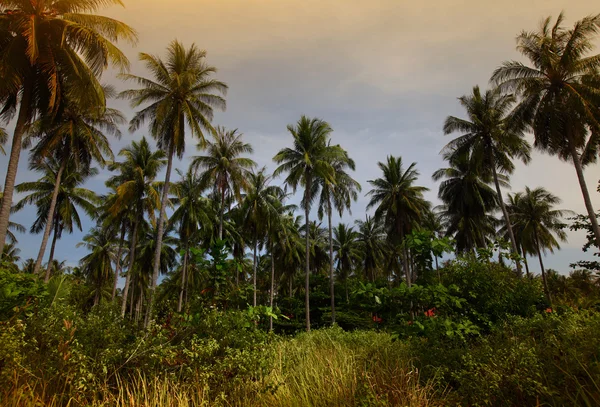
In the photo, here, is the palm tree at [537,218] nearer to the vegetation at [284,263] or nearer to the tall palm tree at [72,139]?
the vegetation at [284,263]

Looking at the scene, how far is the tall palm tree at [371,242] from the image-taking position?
4234 cm

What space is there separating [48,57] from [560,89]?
75.3ft

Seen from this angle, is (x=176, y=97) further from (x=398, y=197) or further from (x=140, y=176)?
(x=398, y=197)

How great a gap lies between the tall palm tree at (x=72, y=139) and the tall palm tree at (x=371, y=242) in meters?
29.6

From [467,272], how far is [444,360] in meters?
2.23

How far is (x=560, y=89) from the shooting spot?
1762cm

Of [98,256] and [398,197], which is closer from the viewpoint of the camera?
[398,197]

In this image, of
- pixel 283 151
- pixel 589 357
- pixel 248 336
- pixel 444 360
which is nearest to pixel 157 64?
pixel 283 151

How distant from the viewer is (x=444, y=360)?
18.4 feet

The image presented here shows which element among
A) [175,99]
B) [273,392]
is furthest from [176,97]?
[273,392]

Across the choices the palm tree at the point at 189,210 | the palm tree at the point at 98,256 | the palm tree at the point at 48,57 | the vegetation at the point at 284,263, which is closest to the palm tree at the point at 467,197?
the vegetation at the point at 284,263

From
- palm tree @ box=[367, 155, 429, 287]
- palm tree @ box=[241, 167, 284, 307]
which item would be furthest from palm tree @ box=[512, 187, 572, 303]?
palm tree @ box=[241, 167, 284, 307]

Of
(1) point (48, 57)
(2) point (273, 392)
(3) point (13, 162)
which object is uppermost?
(1) point (48, 57)

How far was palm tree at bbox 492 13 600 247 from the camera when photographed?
656 inches
